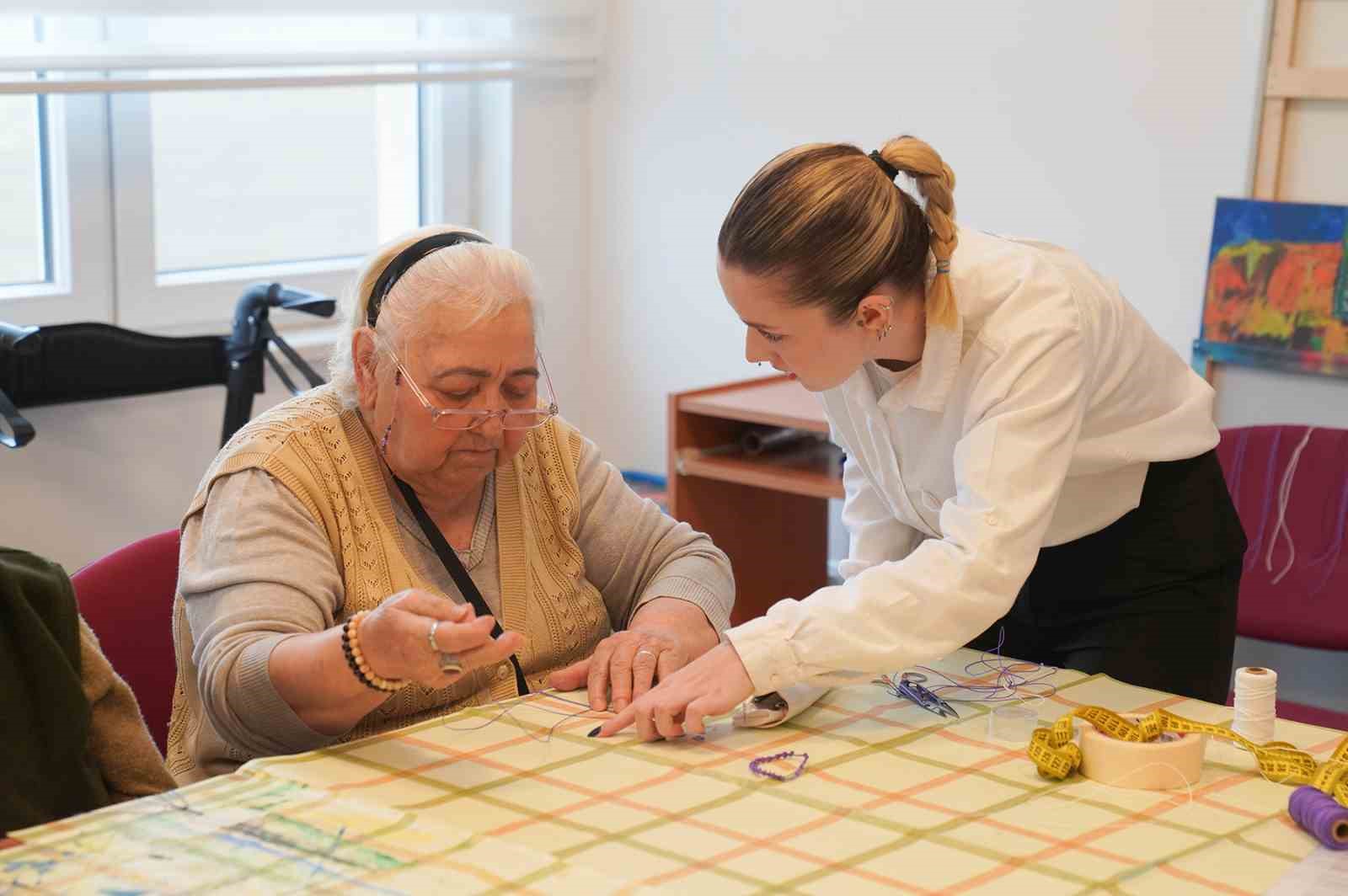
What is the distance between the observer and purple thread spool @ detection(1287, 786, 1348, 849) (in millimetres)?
1327

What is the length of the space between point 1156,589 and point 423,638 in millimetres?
941

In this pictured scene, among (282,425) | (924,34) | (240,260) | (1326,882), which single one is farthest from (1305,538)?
(240,260)

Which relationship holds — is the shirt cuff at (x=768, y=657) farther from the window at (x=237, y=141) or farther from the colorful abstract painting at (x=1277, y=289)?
the window at (x=237, y=141)

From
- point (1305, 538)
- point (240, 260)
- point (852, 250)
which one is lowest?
point (1305, 538)

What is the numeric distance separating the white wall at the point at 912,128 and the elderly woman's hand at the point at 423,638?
87.3 inches

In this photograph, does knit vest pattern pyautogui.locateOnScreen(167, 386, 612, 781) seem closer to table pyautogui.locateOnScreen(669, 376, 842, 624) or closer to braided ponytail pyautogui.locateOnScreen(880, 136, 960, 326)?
braided ponytail pyautogui.locateOnScreen(880, 136, 960, 326)

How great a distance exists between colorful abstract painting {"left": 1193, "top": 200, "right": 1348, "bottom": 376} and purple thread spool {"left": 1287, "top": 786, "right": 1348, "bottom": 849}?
73.9 inches

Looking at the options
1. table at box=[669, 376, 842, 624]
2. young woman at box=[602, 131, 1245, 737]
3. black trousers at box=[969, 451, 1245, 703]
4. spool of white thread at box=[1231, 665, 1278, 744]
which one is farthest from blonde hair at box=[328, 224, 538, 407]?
table at box=[669, 376, 842, 624]

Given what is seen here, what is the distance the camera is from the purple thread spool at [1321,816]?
133 cm

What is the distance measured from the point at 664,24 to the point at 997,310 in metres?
2.44

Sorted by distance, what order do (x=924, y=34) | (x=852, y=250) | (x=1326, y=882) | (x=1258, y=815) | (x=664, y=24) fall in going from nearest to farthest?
1. (x=1326, y=882)
2. (x=1258, y=815)
3. (x=852, y=250)
4. (x=924, y=34)
5. (x=664, y=24)

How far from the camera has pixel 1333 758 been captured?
57.7 inches

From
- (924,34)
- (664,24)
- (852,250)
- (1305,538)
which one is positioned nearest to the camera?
(852,250)

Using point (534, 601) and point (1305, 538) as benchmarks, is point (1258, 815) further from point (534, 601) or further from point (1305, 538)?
point (1305, 538)
